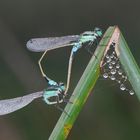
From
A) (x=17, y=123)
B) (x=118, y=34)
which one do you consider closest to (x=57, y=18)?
(x=17, y=123)

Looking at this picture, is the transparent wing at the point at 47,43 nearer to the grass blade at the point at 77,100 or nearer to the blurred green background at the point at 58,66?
the grass blade at the point at 77,100

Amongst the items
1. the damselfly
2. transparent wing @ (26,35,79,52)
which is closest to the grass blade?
the damselfly

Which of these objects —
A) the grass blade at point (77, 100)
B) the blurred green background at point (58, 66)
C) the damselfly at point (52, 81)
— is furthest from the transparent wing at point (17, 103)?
the blurred green background at point (58, 66)

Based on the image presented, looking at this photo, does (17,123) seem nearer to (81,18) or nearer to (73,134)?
(73,134)

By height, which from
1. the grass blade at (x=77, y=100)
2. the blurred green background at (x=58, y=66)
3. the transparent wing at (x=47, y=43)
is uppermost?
the blurred green background at (x=58, y=66)

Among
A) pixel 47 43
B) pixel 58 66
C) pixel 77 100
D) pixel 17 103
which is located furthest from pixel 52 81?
pixel 58 66

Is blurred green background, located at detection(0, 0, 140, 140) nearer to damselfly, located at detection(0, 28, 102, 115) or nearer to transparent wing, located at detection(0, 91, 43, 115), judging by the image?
damselfly, located at detection(0, 28, 102, 115)

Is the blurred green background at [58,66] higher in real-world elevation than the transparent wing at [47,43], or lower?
higher
